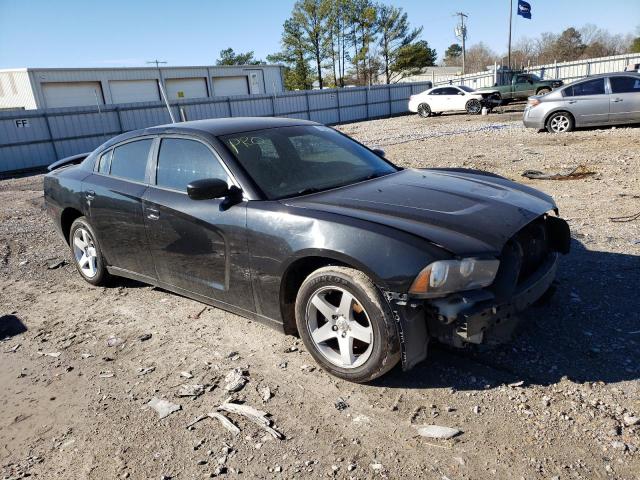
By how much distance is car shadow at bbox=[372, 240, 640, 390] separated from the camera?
9.89ft

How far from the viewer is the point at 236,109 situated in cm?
2627

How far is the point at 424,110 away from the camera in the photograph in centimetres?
2716

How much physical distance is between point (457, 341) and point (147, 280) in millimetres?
2867

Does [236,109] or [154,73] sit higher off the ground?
[154,73]

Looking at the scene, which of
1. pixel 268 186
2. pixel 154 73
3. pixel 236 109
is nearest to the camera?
pixel 268 186

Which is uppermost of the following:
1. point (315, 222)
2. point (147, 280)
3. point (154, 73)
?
point (154, 73)

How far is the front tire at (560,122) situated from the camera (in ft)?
46.3

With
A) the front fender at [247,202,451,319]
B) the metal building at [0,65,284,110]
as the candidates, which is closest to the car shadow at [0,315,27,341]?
the front fender at [247,202,451,319]

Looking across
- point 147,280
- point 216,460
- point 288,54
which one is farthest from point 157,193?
point 288,54

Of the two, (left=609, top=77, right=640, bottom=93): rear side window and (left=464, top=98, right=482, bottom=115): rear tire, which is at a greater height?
(left=609, top=77, right=640, bottom=93): rear side window

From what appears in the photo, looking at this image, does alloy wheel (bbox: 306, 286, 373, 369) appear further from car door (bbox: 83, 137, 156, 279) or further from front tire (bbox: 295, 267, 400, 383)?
car door (bbox: 83, 137, 156, 279)

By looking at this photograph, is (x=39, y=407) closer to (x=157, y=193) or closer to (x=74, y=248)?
(x=157, y=193)

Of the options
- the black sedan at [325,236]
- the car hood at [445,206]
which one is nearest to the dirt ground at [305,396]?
the black sedan at [325,236]

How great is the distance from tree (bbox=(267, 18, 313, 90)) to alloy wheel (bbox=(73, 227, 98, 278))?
56.1 metres
